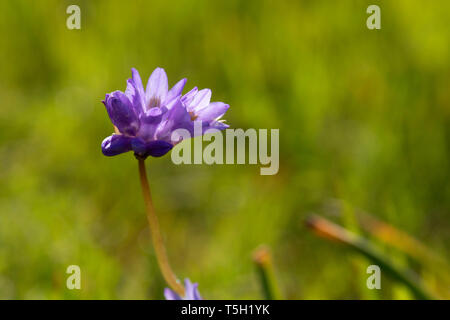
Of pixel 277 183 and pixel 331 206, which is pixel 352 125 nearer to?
pixel 277 183

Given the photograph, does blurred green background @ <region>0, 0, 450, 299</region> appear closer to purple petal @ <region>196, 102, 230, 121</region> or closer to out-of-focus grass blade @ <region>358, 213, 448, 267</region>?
out-of-focus grass blade @ <region>358, 213, 448, 267</region>

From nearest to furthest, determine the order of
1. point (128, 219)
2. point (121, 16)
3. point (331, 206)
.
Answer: point (331, 206) < point (128, 219) < point (121, 16)

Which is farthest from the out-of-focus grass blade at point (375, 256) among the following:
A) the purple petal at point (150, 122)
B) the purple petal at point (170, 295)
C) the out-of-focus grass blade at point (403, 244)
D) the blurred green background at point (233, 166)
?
the purple petal at point (150, 122)

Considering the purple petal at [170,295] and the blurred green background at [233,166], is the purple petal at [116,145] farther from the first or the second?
the blurred green background at [233,166]

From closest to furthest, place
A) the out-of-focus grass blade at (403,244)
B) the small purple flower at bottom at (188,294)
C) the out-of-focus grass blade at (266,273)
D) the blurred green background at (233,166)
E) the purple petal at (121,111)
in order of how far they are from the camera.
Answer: the purple petal at (121,111), the small purple flower at bottom at (188,294), the out-of-focus grass blade at (266,273), the out-of-focus grass blade at (403,244), the blurred green background at (233,166)

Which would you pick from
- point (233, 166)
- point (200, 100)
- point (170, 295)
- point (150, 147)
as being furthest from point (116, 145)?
point (233, 166)
